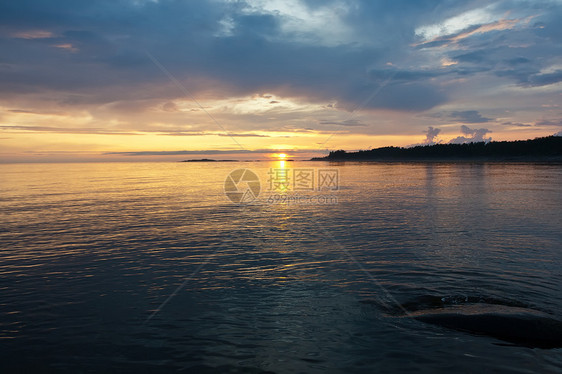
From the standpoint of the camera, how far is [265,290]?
11.9 m

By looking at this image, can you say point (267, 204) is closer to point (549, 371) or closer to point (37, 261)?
point (37, 261)

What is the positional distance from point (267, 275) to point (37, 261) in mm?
9863

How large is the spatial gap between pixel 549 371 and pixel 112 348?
9.30 m

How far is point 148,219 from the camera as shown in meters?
26.0

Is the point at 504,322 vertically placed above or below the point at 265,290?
above

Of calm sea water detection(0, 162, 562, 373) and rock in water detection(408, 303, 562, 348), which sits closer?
calm sea water detection(0, 162, 562, 373)

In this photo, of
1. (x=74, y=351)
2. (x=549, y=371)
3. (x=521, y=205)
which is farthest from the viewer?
(x=521, y=205)

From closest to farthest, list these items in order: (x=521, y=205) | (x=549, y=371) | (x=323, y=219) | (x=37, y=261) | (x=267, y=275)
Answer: (x=549, y=371) < (x=267, y=275) < (x=37, y=261) < (x=323, y=219) < (x=521, y=205)

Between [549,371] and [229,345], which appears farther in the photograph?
[229,345]

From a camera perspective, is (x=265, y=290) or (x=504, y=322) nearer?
(x=504, y=322)

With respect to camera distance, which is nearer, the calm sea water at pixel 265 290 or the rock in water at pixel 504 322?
the calm sea water at pixel 265 290

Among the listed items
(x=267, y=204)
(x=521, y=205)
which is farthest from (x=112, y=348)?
(x=521, y=205)

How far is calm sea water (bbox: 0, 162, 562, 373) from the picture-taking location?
26.5 feet

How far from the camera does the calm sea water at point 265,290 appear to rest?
8.07 m
